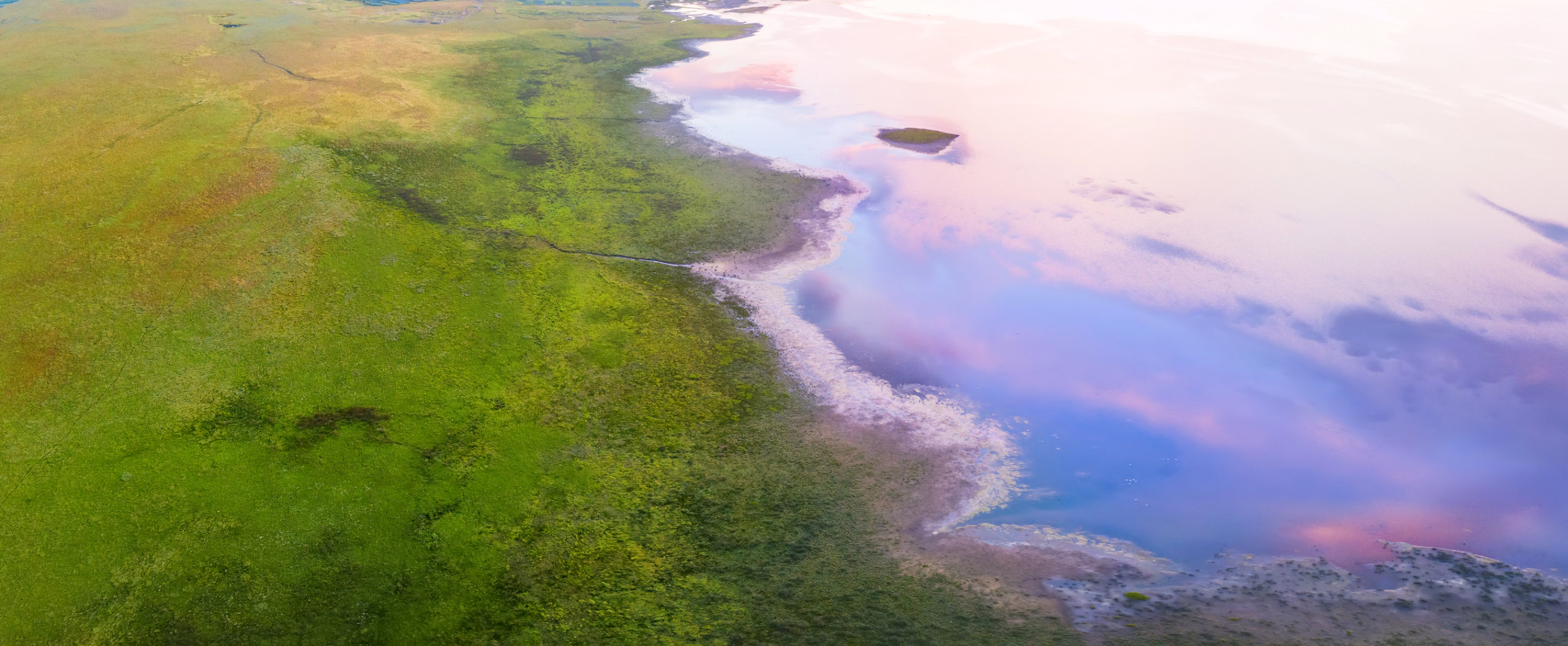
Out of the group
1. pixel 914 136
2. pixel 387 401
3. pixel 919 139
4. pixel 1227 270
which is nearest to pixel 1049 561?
pixel 387 401

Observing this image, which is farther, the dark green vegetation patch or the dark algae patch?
the dark green vegetation patch

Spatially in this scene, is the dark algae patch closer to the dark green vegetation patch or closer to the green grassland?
the dark green vegetation patch

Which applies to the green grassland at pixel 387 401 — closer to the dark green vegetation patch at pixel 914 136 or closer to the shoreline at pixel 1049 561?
the shoreline at pixel 1049 561

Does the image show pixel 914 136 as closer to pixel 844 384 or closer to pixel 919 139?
pixel 919 139

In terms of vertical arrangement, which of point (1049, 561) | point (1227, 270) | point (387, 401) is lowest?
point (1049, 561)

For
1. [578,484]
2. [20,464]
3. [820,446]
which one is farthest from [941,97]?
[20,464]

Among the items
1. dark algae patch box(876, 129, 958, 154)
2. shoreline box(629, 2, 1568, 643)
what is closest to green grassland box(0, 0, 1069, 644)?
shoreline box(629, 2, 1568, 643)
